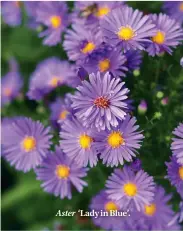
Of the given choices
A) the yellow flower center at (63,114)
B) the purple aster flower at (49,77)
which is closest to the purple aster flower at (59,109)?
the yellow flower center at (63,114)

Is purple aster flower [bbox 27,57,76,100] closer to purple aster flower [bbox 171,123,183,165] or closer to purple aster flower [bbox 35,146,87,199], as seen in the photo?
purple aster flower [bbox 35,146,87,199]

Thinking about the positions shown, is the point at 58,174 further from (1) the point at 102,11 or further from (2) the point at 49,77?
(1) the point at 102,11

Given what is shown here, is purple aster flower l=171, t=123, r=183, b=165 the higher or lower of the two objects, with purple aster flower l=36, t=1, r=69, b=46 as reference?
lower

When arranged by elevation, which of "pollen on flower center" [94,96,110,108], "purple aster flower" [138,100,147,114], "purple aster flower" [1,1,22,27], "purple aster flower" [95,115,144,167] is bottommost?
"purple aster flower" [95,115,144,167]

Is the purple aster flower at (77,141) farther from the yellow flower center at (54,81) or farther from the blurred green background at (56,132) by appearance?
the yellow flower center at (54,81)

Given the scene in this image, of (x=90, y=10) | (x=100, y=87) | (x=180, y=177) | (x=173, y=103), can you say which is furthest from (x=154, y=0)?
(x=180, y=177)

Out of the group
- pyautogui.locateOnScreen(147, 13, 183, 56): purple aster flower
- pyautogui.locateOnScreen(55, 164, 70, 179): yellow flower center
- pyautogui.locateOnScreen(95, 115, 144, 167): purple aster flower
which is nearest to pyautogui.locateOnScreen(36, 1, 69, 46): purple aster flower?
pyautogui.locateOnScreen(147, 13, 183, 56): purple aster flower

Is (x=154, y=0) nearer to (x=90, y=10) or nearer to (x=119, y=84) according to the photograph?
(x=90, y=10)
